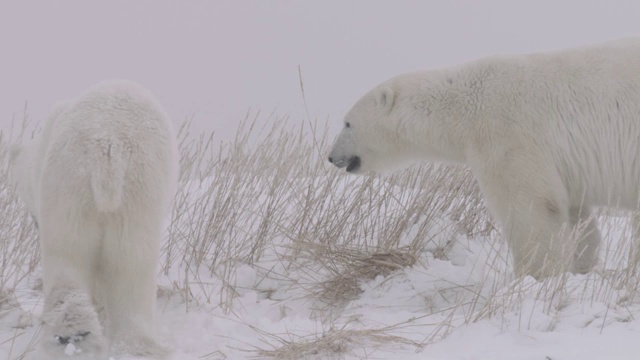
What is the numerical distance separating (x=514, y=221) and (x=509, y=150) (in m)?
0.41

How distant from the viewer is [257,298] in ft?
15.7

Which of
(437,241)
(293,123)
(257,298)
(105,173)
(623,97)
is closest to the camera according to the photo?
(105,173)

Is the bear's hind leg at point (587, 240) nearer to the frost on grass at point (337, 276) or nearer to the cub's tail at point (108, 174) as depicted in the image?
the frost on grass at point (337, 276)

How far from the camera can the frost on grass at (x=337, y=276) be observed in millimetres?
3037

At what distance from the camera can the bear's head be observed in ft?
17.1

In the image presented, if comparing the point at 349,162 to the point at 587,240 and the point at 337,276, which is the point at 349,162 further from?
the point at 587,240

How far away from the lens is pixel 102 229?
3.15 meters

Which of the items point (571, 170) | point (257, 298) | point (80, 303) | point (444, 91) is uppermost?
point (444, 91)

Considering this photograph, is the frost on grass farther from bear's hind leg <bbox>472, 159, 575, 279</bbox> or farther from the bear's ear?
the bear's ear

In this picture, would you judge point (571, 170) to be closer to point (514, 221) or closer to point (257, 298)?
point (514, 221)

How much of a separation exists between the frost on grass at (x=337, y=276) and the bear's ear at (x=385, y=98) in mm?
570

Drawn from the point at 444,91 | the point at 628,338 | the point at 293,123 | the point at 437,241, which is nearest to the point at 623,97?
the point at 444,91

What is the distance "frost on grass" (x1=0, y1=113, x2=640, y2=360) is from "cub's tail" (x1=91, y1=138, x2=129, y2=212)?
68 cm

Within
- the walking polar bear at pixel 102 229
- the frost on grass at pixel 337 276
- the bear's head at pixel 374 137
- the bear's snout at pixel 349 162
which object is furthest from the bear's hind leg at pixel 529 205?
the walking polar bear at pixel 102 229
